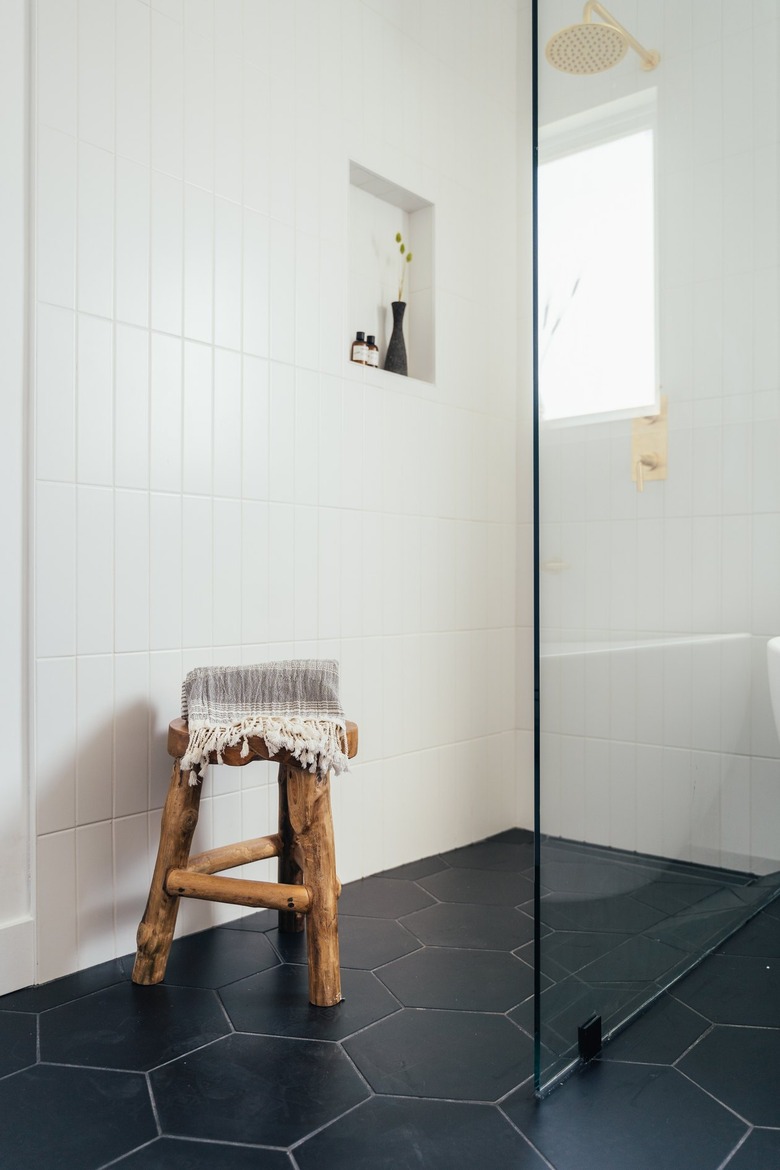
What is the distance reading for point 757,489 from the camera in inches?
70.1

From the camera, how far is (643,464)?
153 centimetres

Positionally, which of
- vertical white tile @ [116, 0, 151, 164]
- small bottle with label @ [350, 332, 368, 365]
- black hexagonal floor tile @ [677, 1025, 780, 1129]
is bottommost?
black hexagonal floor tile @ [677, 1025, 780, 1129]

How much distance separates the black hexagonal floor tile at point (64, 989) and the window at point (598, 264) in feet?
4.35

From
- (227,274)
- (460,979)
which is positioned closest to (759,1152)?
(460,979)

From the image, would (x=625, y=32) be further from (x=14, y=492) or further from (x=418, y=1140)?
(x=418, y=1140)

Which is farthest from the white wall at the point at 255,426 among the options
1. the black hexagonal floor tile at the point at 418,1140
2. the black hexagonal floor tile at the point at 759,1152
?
the black hexagonal floor tile at the point at 759,1152

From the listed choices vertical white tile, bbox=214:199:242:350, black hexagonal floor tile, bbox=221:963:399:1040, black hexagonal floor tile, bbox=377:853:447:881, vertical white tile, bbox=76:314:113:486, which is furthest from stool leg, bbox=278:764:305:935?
vertical white tile, bbox=214:199:242:350

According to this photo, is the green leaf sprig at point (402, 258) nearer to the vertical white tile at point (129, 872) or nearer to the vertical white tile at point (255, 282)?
the vertical white tile at point (255, 282)

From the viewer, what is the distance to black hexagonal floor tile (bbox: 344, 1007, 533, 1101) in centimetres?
132

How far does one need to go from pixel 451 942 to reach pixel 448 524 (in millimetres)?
1182

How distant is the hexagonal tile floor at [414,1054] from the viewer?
1183 mm

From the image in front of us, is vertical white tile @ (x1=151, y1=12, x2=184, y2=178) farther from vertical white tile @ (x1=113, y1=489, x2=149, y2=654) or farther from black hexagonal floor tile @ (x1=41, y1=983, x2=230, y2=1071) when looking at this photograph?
black hexagonal floor tile @ (x1=41, y1=983, x2=230, y2=1071)

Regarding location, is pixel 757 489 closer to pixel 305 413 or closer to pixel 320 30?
pixel 305 413

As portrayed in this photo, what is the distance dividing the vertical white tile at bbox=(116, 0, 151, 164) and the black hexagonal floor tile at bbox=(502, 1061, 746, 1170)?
6.16 feet
